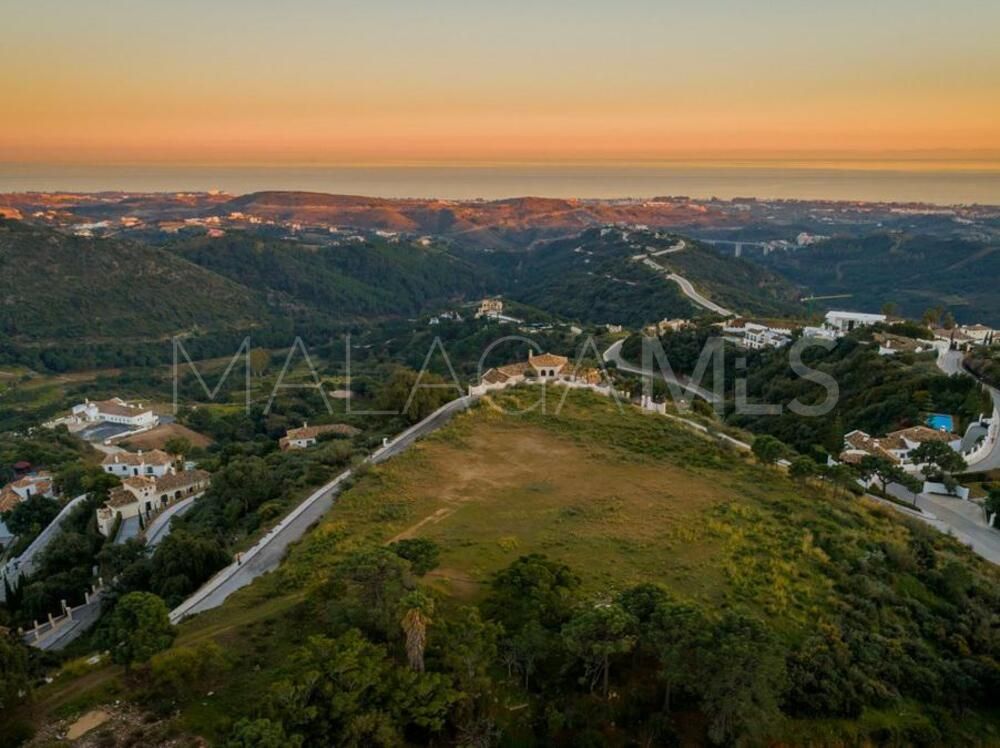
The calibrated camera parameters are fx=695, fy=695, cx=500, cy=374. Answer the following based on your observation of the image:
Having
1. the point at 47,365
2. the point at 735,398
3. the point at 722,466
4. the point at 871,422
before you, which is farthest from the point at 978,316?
the point at 47,365

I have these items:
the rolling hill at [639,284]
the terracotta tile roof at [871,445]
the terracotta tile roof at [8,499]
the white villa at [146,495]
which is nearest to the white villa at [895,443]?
the terracotta tile roof at [871,445]


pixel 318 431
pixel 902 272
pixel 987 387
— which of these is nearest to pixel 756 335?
pixel 987 387

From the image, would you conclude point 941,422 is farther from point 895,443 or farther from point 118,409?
point 118,409

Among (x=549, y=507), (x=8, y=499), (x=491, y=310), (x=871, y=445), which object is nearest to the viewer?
(x=549, y=507)

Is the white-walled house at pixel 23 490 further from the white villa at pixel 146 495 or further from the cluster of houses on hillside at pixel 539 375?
the cluster of houses on hillside at pixel 539 375

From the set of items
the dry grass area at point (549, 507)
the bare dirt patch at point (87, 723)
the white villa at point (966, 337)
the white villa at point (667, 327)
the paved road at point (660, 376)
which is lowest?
the paved road at point (660, 376)

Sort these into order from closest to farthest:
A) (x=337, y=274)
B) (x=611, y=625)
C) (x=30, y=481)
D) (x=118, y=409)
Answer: (x=611, y=625)
(x=30, y=481)
(x=118, y=409)
(x=337, y=274)

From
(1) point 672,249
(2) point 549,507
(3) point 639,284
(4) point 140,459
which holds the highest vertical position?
(1) point 672,249
